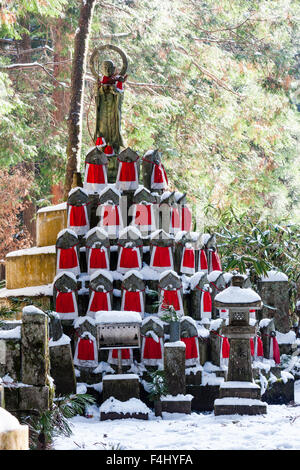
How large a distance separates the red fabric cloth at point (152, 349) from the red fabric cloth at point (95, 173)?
102 inches

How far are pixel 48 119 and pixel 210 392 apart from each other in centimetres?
960

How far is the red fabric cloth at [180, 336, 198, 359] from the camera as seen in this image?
8.69 m

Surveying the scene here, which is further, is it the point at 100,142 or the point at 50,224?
the point at 50,224

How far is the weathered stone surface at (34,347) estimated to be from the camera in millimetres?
6414

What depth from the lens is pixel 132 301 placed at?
898 cm

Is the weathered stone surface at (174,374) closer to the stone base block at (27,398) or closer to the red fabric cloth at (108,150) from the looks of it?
the stone base block at (27,398)

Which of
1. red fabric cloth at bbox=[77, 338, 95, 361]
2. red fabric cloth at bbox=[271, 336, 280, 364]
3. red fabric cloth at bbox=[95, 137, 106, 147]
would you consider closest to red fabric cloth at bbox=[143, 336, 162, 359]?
red fabric cloth at bbox=[77, 338, 95, 361]

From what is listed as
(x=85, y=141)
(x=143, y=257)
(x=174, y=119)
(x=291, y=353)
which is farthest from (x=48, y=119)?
(x=291, y=353)

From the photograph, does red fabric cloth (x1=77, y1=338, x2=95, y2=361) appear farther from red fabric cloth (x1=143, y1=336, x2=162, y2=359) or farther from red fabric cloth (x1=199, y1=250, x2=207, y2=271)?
red fabric cloth (x1=199, y1=250, x2=207, y2=271)

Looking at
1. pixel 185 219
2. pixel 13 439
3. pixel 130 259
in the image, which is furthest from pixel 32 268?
pixel 13 439

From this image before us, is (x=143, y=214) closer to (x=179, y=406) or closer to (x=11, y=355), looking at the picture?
(x=179, y=406)

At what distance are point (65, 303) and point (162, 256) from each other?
4.87 ft

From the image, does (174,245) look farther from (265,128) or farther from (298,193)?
(298,193)

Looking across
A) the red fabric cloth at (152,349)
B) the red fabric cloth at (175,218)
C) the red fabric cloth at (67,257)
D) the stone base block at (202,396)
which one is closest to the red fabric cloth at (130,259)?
the red fabric cloth at (67,257)
